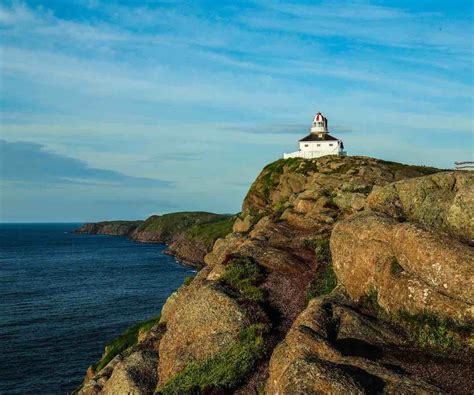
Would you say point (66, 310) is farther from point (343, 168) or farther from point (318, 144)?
point (318, 144)

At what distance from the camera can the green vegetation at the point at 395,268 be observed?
24.8m

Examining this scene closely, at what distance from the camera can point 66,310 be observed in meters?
80.4

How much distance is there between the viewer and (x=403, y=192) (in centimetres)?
3394

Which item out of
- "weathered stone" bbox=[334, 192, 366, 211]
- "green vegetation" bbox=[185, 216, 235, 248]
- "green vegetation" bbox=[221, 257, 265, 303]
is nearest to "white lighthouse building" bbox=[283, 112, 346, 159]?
"green vegetation" bbox=[185, 216, 235, 248]

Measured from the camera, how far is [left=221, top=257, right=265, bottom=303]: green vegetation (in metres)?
29.5

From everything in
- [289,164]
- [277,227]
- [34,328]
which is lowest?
[34,328]

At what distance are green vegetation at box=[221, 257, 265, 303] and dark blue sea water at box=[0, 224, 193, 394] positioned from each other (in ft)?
91.2

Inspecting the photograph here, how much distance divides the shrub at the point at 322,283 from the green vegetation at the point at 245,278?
130 inches

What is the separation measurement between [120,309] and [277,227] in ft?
155

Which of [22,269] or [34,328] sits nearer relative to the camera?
[34,328]

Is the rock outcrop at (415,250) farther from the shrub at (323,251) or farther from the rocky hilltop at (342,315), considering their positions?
the shrub at (323,251)

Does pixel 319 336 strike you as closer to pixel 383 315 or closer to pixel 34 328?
pixel 383 315

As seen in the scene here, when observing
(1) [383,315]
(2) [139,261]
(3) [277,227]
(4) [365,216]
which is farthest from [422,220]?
(2) [139,261]

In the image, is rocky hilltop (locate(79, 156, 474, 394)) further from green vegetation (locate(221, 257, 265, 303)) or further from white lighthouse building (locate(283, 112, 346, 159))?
white lighthouse building (locate(283, 112, 346, 159))
